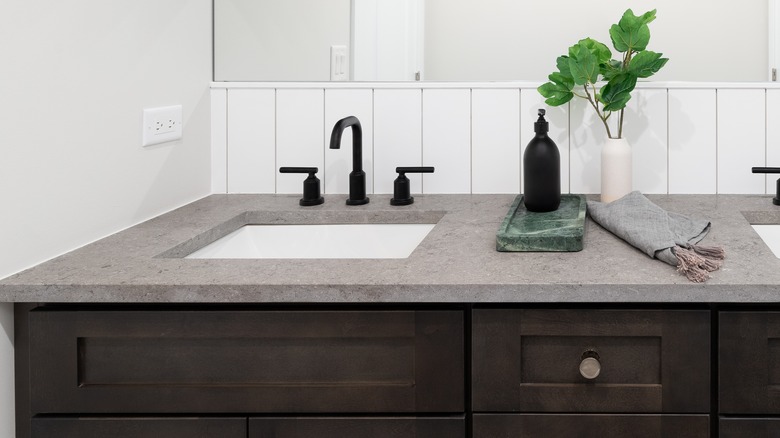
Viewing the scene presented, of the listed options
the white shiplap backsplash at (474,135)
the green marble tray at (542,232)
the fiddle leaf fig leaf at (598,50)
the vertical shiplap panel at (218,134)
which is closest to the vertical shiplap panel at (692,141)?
the white shiplap backsplash at (474,135)

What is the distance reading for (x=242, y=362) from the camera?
1.16m

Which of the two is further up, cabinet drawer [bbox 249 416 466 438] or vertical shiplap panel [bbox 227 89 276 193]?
vertical shiplap panel [bbox 227 89 276 193]

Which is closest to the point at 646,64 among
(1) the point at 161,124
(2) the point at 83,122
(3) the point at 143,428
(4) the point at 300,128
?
(4) the point at 300,128

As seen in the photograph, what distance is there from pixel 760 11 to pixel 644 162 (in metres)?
0.43

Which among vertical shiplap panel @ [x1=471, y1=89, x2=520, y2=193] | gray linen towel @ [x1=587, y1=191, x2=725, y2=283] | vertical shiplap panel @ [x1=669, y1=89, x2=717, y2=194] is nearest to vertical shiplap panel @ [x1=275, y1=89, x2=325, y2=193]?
vertical shiplap panel @ [x1=471, y1=89, x2=520, y2=193]

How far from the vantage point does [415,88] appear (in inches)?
77.5

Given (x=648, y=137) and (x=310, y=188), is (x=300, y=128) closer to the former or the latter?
(x=310, y=188)

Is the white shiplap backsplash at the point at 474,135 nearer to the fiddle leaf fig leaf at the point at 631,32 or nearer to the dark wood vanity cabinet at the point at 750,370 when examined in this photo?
the fiddle leaf fig leaf at the point at 631,32

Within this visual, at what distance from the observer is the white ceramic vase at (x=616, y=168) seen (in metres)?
1.79

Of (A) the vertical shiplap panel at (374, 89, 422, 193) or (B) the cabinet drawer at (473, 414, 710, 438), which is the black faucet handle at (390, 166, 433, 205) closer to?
(A) the vertical shiplap panel at (374, 89, 422, 193)

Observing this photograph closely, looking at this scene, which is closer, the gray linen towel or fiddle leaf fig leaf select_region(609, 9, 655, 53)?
the gray linen towel

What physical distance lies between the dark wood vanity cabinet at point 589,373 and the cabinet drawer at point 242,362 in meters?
0.06

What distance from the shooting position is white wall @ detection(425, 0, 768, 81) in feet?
6.16

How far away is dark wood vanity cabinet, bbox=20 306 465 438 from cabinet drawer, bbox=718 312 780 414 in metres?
0.37
